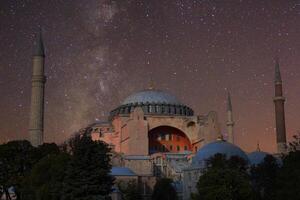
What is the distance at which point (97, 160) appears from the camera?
81.8ft

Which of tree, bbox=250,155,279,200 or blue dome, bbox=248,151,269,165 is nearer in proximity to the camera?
tree, bbox=250,155,279,200

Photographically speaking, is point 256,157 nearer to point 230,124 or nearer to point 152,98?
point 230,124

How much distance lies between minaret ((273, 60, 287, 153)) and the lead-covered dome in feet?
31.0

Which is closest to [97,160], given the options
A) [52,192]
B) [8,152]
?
[52,192]

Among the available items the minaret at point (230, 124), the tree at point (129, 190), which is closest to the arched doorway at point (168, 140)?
the minaret at point (230, 124)

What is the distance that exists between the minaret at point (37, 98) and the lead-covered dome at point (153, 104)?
9849mm

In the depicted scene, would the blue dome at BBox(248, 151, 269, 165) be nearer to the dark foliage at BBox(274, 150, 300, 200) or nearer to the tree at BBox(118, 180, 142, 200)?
the tree at BBox(118, 180, 142, 200)

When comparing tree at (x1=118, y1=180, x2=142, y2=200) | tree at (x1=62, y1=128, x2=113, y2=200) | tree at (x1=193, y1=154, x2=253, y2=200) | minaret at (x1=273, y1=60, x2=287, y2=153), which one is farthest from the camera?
minaret at (x1=273, y1=60, x2=287, y2=153)

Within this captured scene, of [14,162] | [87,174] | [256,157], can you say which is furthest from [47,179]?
[256,157]

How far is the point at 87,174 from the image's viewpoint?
2461cm

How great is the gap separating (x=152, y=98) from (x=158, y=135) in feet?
13.1

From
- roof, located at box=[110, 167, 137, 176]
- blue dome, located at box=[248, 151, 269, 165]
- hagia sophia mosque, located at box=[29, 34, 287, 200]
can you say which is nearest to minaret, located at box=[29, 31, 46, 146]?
hagia sophia mosque, located at box=[29, 34, 287, 200]

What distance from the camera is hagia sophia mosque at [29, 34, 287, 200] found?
129ft

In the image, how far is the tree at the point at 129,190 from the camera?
36.1m
